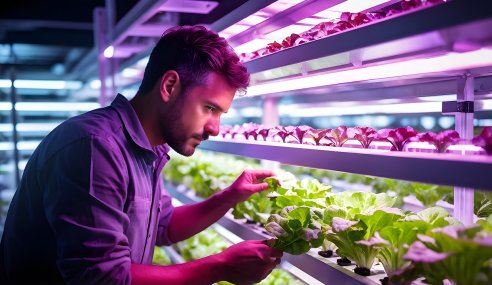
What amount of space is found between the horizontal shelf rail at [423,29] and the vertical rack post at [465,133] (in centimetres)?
43

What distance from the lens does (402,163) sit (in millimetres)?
869

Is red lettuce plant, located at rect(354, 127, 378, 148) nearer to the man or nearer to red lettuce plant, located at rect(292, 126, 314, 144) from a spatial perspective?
red lettuce plant, located at rect(292, 126, 314, 144)

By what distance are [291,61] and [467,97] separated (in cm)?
63

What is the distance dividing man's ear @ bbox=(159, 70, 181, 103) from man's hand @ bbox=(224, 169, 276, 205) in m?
0.54

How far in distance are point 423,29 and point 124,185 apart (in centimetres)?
98

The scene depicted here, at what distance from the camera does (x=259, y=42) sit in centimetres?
176

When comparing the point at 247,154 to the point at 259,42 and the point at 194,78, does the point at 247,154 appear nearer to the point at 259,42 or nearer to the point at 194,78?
the point at 194,78

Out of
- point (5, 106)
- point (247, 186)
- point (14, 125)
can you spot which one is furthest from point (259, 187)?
point (5, 106)

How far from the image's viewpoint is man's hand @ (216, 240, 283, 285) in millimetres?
1200

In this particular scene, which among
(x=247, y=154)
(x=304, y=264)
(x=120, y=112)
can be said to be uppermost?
(x=120, y=112)

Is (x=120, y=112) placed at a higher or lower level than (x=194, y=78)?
lower

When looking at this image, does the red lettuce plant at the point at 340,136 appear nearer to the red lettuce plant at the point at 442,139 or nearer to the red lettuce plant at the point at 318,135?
the red lettuce plant at the point at 318,135

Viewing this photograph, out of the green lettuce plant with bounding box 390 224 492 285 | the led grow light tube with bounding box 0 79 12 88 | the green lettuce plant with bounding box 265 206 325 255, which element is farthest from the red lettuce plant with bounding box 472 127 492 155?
the led grow light tube with bounding box 0 79 12 88

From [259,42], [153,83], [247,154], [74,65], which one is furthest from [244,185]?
[74,65]
